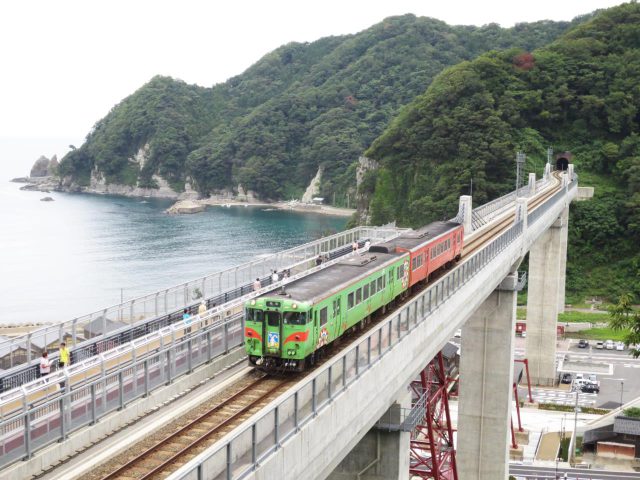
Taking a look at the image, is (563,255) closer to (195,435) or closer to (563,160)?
(563,160)

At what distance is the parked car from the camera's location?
55312mm

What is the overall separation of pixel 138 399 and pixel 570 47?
327 ft

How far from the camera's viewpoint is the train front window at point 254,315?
18.3m

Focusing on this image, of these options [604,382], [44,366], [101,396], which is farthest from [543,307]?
[101,396]

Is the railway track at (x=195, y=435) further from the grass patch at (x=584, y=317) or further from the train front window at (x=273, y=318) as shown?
the grass patch at (x=584, y=317)

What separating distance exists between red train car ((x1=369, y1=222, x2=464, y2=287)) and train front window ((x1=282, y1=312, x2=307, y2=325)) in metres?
8.79

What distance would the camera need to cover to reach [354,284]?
21.1m

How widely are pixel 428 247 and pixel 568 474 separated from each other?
64.1 feet

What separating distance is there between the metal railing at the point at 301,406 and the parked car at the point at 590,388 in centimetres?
3767

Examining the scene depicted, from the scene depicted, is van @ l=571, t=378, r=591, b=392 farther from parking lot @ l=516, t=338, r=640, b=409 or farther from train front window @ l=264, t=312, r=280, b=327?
train front window @ l=264, t=312, r=280, b=327

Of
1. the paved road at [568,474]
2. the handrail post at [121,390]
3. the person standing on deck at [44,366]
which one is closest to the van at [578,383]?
the paved road at [568,474]

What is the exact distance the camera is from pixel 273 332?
708 inches

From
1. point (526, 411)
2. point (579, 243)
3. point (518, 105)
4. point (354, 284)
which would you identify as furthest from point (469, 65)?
point (354, 284)

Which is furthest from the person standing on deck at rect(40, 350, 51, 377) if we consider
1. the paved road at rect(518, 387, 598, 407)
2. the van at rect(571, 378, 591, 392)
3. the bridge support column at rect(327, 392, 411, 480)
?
the van at rect(571, 378, 591, 392)
